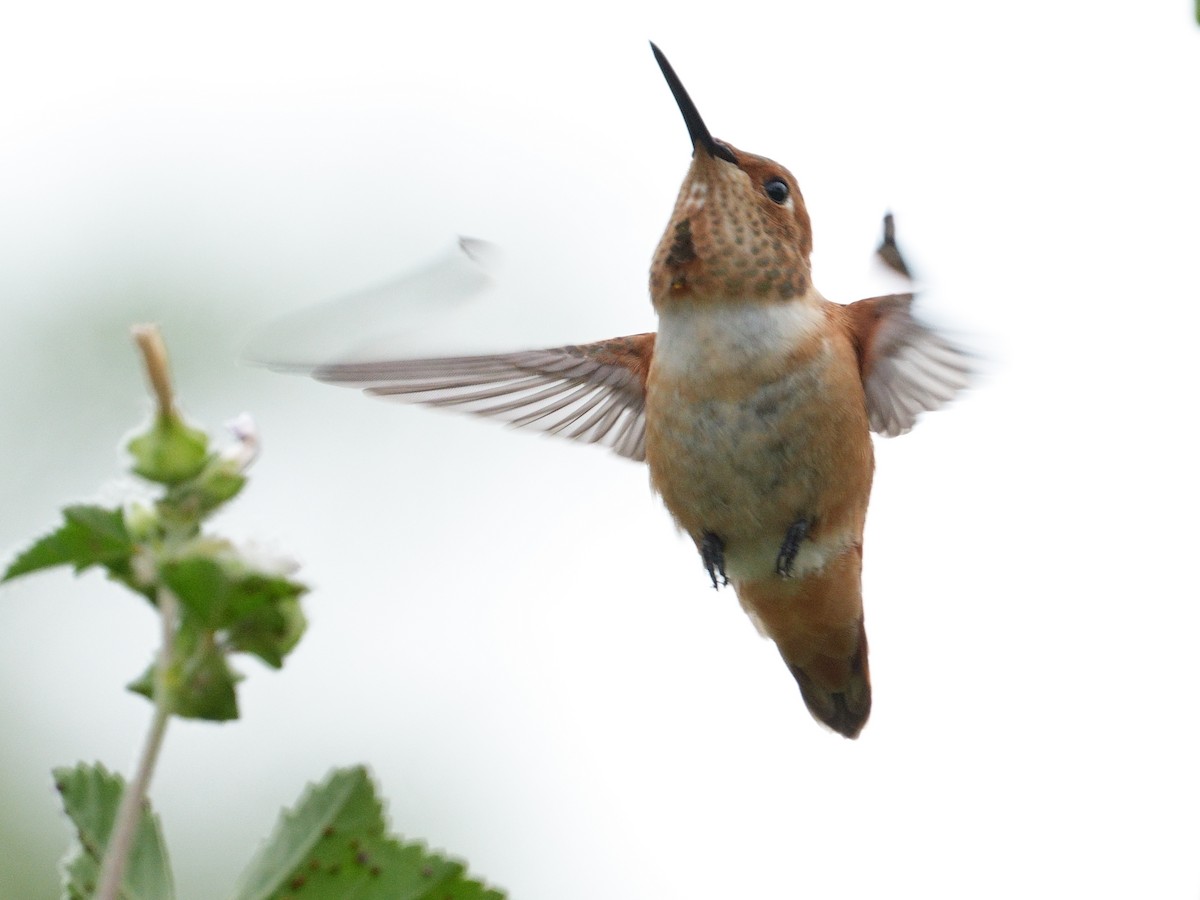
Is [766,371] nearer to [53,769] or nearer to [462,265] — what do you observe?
[462,265]

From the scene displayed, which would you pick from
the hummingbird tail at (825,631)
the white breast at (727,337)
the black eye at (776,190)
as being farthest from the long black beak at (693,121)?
the hummingbird tail at (825,631)

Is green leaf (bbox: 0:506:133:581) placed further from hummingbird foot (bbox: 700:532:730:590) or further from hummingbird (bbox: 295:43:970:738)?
hummingbird foot (bbox: 700:532:730:590)

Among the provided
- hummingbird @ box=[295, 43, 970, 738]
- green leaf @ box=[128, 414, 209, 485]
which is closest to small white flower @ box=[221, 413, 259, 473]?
green leaf @ box=[128, 414, 209, 485]

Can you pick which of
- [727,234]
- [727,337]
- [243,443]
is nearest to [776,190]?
[727,234]

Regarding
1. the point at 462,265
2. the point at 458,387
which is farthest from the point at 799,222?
the point at 462,265

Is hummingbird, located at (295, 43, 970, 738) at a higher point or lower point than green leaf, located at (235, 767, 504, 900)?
higher

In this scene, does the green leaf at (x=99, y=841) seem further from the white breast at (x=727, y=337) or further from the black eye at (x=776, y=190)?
the black eye at (x=776, y=190)

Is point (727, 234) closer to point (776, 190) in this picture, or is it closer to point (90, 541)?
point (776, 190)

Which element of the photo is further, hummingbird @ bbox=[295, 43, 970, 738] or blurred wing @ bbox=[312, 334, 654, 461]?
blurred wing @ bbox=[312, 334, 654, 461]
